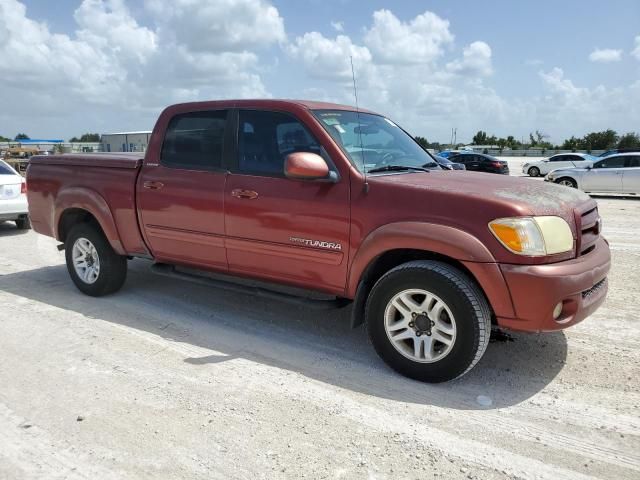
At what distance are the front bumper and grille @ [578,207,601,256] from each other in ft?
0.63

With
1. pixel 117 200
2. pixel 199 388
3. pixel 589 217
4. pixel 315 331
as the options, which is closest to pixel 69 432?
pixel 199 388

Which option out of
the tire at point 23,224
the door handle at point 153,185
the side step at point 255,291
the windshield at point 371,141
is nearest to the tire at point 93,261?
the side step at point 255,291

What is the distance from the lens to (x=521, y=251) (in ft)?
10.4

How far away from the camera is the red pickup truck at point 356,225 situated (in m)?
3.25

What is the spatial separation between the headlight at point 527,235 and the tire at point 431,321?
36cm

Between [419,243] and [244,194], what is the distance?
1.51 m

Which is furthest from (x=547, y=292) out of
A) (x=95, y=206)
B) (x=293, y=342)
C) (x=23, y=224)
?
(x=23, y=224)

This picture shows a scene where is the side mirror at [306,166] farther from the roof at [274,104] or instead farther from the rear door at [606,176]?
the rear door at [606,176]

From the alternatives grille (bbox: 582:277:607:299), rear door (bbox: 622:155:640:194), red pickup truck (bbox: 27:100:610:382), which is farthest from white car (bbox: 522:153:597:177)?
red pickup truck (bbox: 27:100:610:382)

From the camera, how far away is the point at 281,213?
3.98 meters

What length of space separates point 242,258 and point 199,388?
119 centimetres

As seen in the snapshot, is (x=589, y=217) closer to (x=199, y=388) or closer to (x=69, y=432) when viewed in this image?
(x=199, y=388)

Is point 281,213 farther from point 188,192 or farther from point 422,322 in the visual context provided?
point 422,322

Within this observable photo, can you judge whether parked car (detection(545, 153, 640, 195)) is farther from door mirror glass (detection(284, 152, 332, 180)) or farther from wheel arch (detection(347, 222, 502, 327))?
door mirror glass (detection(284, 152, 332, 180))
